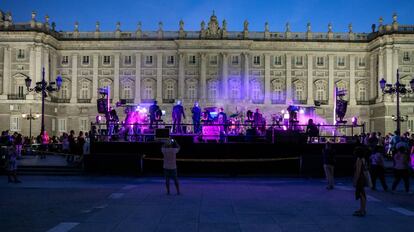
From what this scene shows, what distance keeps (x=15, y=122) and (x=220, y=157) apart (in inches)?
1857

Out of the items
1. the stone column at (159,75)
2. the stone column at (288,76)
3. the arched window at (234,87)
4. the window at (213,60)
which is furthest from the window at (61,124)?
the stone column at (288,76)

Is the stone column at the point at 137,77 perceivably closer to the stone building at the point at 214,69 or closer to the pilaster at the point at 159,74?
the stone building at the point at 214,69

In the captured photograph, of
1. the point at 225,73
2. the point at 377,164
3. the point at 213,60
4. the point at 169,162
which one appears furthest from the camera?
the point at 213,60

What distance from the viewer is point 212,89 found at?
71812mm

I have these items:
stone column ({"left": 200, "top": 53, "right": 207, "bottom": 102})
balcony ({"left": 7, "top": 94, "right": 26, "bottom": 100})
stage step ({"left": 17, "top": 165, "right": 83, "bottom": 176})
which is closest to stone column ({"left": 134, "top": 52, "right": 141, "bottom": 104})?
stone column ({"left": 200, "top": 53, "right": 207, "bottom": 102})

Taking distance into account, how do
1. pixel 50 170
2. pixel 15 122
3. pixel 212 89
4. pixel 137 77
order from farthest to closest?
pixel 137 77, pixel 212 89, pixel 15 122, pixel 50 170

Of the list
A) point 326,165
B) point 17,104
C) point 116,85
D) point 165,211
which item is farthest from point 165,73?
point 165,211

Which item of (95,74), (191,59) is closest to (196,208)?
(191,59)

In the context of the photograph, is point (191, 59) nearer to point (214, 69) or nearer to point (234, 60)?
point (214, 69)

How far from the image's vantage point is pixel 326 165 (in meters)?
19.7

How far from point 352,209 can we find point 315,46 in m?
60.5

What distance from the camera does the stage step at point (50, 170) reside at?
25156 millimetres

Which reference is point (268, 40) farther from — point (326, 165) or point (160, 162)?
point (326, 165)

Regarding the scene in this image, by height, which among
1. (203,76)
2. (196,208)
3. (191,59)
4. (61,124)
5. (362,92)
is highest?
(191,59)
